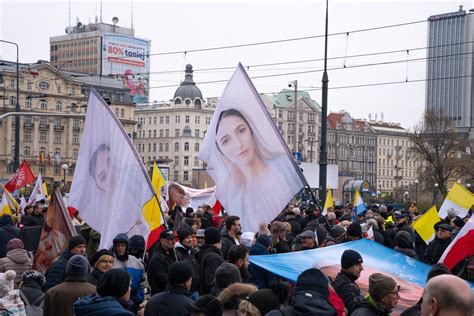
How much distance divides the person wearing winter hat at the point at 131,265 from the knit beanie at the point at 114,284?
1.80 meters

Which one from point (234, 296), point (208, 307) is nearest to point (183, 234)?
point (234, 296)

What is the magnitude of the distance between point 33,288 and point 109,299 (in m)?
1.70

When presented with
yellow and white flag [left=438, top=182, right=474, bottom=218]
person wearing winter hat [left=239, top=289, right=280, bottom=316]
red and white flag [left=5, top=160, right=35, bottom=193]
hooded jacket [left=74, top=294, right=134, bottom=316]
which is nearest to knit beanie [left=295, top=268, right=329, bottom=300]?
person wearing winter hat [left=239, top=289, right=280, bottom=316]

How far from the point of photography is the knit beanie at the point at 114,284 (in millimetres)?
6609

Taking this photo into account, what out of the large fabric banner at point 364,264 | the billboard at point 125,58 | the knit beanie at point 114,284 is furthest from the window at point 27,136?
the knit beanie at point 114,284

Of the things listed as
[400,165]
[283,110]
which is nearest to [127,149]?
[283,110]

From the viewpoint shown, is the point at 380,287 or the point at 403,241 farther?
the point at 403,241

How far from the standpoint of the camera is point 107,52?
12650cm

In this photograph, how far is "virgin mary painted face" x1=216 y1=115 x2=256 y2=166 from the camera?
13141 millimetres

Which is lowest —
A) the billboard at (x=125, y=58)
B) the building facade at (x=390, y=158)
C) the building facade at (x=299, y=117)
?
the building facade at (x=390, y=158)

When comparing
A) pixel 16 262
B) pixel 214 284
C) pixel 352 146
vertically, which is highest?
pixel 352 146

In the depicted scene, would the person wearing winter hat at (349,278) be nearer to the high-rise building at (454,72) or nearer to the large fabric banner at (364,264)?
the large fabric banner at (364,264)

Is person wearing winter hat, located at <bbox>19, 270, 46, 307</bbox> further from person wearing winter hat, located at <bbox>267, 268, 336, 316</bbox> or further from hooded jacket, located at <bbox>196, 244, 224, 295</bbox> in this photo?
person wearing winter hat, located at <bbox>267, 268, 336, 316</bbox>

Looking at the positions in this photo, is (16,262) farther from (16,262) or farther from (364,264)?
(364,264)
